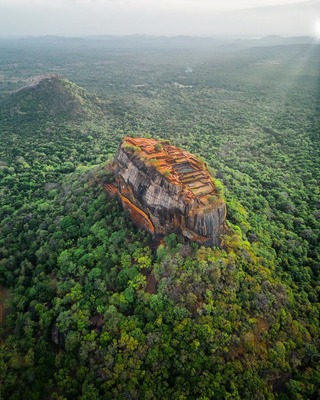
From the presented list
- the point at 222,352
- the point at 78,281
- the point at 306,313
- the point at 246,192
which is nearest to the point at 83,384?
the point at 78,281

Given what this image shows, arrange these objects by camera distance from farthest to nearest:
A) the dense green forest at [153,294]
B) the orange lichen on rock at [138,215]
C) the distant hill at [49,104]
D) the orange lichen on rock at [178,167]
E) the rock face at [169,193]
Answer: the distant hill at [49,104], the orange lichen on rock at [138,215], the orange lichen on rock at [178,167], the rock face at [169,193], the dense green forest at [153,294]

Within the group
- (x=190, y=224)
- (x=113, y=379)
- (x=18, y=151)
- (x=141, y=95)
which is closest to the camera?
(x=113, y=379)

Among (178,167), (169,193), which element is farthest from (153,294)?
(178,167)

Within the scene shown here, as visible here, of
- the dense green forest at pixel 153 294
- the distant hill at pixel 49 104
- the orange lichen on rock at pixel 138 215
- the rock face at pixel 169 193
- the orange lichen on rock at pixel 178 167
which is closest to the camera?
the dense green forest at pixel 153 294

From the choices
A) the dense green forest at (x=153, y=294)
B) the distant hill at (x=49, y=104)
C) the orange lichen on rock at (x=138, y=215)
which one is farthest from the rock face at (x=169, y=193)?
the distant hill at (x=49, y=104)

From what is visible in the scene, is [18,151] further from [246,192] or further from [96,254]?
[246,192]

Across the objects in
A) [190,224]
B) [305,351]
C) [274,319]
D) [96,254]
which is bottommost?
[305,351]

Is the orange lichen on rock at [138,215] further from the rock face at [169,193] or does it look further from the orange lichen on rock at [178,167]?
the orange lichen on rock at [178,167]

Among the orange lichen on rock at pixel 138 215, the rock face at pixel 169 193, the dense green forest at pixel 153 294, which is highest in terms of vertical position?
the rock face at pixel 169 193
